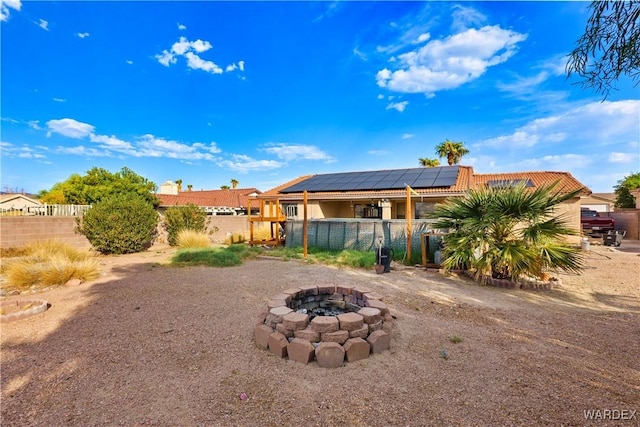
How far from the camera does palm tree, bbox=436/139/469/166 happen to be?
84.3 feet

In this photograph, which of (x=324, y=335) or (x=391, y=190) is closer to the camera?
(x=324, y=335)

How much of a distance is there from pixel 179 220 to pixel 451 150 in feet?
77.8

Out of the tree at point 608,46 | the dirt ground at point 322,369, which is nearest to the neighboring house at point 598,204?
the dirt ground at point 322,369

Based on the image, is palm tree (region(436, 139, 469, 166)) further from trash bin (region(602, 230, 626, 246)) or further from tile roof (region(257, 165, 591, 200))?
trash bin (region(602, 230, 626, 246))

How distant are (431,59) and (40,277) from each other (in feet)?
45.5

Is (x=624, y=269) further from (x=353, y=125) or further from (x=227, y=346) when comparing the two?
(x=353, y=125)

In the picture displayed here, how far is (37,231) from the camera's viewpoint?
10.4 m

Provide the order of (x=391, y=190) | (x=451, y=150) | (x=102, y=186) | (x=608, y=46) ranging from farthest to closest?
(x=451, y=150)
(x=102, y=186)
(x=391, y=190)
(x=608, y=46)

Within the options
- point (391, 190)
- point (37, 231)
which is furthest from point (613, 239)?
point (37, 231)

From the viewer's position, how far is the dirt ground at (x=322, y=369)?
2.25m

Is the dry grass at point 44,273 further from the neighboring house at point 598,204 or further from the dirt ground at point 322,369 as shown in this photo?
the neighboring house at point 598,204

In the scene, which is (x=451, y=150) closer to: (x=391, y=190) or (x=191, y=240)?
(x=391, y=190)

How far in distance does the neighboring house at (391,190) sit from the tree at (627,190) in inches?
511

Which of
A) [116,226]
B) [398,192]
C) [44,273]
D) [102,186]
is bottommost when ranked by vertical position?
[44,273]
